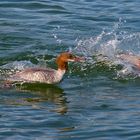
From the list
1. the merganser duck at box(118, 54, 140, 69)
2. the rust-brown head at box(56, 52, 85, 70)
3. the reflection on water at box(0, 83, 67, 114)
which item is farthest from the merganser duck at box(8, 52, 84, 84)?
the merganser duck at box(118, 54, 140, 69)

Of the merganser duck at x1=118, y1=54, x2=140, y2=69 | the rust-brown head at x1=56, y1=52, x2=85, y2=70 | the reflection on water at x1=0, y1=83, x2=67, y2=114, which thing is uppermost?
the rust-brown head at x1=56, y1=52, x2=85, y2=70

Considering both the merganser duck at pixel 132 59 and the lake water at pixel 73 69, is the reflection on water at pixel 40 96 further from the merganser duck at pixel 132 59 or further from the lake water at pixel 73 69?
the merganser duck at pixel 132 59

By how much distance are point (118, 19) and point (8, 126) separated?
30.3 feet

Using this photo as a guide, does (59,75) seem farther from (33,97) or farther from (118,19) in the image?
(118,19)

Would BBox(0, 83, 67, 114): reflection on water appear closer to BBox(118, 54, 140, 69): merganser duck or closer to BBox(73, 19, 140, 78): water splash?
BBox(73, 19, 140, 78): water splash

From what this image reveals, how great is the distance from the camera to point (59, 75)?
15039 millimetres

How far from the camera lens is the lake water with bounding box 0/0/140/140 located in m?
12.2

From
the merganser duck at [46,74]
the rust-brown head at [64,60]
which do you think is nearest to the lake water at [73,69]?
the merganser duck at [46,74]

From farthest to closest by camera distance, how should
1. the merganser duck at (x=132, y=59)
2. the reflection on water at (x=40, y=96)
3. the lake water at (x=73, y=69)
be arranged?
the merganser duck at (x=132, y=59), the reflection on water at (x=40, y=96), the lake water at (x=73, y=69)

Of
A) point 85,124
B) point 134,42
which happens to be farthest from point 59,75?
point 134,42

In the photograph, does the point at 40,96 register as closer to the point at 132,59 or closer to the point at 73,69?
the point at 73,69

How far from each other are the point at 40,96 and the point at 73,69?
175 cm

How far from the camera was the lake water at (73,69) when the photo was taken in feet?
40.2

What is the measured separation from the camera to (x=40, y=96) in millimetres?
14445
